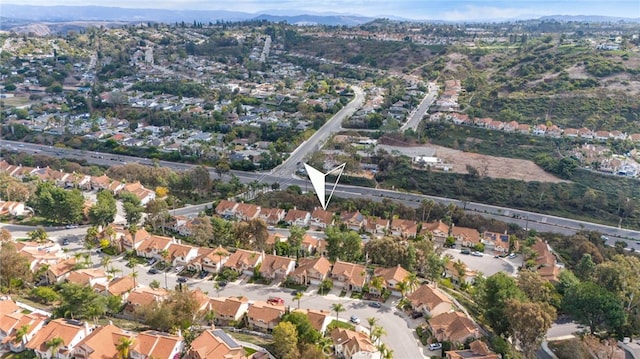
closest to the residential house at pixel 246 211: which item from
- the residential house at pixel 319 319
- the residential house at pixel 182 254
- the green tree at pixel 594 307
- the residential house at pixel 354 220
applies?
the residential house at pixel 354 220

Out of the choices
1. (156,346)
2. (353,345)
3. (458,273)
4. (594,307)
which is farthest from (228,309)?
(594,307)

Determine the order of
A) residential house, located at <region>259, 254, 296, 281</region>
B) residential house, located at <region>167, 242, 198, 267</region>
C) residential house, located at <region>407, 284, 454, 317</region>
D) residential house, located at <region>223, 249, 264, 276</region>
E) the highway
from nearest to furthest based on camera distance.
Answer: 1. residential house, located at <region>407, 284, 454, 317</region>
2. residential house, located at <region>259, 254, 296, 281</region>
3. residential house, located at <region>223, 249, 264, 276</region>
4. residential house, located at <region>167, 242, 198, 267</region>
5. the highway

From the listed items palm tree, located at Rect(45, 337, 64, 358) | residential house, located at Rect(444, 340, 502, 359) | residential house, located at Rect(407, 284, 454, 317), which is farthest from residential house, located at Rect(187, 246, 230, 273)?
residential house, located at Rect(444, 340, 502, 359)

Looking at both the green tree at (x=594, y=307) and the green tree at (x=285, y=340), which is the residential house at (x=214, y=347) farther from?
the green tree at (x=594, y=307)

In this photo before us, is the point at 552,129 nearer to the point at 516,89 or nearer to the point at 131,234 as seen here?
the point at 516,89

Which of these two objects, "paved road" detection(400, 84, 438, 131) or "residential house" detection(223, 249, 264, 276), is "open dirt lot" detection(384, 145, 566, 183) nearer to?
"paved road" detection(400, 84, 438, 131)

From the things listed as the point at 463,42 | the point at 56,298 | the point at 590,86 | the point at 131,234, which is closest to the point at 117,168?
the point at 131,234
